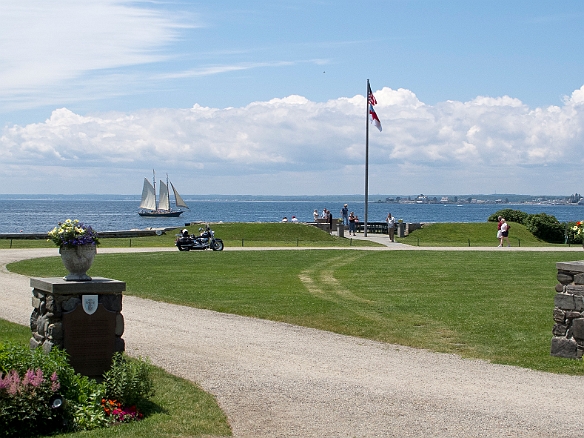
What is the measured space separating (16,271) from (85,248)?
1641 cm

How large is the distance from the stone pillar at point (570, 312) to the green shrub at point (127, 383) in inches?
262

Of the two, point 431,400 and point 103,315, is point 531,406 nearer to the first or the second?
point 431,400

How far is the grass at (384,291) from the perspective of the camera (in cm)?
1428

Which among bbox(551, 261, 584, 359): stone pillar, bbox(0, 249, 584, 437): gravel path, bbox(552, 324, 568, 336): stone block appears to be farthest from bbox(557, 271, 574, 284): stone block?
bbox(0, 249, 584, 437): gravel path

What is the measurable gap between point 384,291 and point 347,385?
1034cm

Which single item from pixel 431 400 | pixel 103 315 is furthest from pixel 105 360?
pixel 431 400

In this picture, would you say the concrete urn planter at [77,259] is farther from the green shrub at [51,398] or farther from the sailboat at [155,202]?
the sailboat at [155,202]

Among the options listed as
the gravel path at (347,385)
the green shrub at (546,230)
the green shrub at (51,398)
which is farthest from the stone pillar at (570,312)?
the green shrub at (546,230)

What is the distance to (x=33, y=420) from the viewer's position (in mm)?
8352

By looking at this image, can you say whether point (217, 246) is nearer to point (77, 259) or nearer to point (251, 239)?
point (251, 239)

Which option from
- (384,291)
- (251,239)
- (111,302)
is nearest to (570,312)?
(111,302)

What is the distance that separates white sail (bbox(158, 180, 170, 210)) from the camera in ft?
483

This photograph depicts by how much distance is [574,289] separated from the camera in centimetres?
1209

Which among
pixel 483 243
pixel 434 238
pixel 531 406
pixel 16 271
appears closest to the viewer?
pixel 531 406
